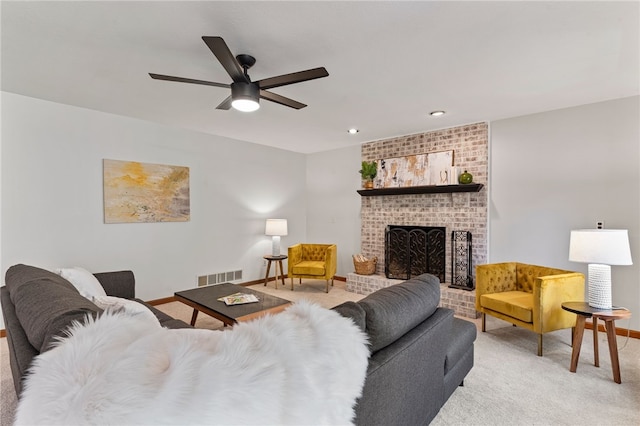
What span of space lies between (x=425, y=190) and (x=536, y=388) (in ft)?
9.16

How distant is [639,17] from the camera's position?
193cm

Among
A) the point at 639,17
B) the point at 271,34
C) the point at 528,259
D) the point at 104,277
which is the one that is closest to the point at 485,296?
the point at 528,259

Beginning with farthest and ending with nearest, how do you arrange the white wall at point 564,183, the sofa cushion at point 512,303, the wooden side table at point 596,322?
the white wall at point 564,183, the sofa cushion at point 512,303, the wooden side table at point 596,322

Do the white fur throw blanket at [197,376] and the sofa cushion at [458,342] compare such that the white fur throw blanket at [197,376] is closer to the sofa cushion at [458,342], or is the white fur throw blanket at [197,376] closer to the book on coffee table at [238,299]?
the sofa cushion at [458,342]

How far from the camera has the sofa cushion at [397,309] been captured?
4.26 ft

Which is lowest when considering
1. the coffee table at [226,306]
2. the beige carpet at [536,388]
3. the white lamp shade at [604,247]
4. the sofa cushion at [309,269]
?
the beige carpet at [536,388]

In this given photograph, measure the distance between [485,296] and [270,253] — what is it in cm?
368

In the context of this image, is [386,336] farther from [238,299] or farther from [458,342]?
[238,299]

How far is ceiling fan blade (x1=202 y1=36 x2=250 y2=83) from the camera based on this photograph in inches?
66.0

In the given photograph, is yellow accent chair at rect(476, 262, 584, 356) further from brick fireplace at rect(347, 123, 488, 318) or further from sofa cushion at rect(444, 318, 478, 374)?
sofa cushion at rect(444, 318, 478, 374)

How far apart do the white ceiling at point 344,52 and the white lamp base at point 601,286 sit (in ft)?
5.60

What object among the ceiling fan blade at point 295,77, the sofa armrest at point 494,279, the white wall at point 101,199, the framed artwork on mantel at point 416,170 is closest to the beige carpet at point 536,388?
the sofa armrest at point 494,279

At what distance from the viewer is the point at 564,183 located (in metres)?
3.58

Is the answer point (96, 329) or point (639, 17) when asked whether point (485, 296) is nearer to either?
point (639, 17)
